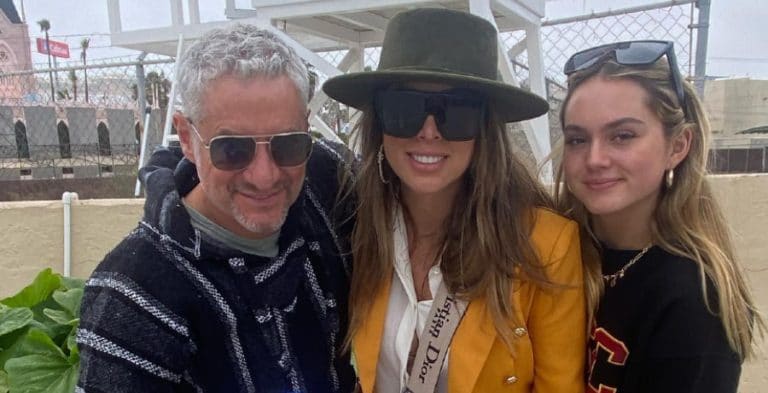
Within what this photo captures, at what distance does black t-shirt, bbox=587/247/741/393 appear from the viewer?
5.05 feet

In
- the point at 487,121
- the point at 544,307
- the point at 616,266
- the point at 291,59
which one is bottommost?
the point at 544,307

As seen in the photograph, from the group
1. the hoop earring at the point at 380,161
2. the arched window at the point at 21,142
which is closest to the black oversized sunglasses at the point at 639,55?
the hoop earring at the point at 380,161

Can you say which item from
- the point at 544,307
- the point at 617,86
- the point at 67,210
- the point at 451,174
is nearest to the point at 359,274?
the point at 451,174

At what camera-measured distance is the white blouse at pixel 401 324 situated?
189cm

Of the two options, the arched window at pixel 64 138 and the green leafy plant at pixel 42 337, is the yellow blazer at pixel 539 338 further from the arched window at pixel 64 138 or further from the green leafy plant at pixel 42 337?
the arched window at pixel 64 138

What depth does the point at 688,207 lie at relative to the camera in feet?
5.90

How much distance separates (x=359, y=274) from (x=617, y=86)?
0.99 meters

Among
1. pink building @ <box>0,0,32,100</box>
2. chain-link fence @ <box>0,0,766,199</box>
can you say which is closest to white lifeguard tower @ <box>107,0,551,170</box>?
chain-link fence @ <box>0,0,766,199</box>

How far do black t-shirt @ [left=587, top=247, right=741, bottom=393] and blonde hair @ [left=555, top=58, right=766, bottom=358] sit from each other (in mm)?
53

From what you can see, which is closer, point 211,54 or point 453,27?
point 211,54

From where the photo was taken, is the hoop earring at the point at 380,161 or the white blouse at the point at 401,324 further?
the hoop earring at the point at 380,161

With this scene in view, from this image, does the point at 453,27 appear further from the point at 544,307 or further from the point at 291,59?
the point at 544,307

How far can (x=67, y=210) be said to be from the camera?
369cm

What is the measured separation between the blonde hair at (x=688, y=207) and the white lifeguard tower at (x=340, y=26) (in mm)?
1205
